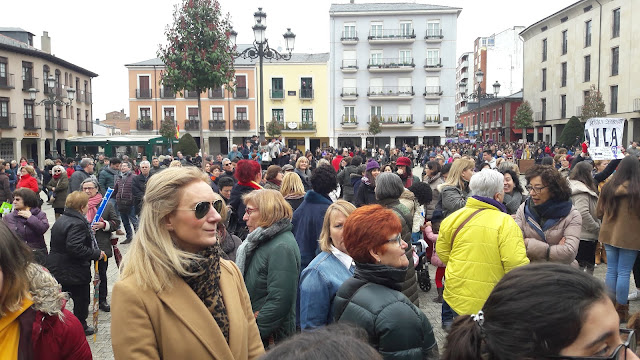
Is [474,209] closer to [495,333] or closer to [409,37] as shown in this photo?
[495,333]

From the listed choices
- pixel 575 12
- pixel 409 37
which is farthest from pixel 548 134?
pixel 409 37

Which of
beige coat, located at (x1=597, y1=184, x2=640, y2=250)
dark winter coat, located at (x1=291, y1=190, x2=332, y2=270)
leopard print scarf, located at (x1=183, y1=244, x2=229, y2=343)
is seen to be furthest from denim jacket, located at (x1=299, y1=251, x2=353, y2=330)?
beige coat, located at (x1=597, y1=184, x2=640, y2=250)

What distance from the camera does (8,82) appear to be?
34844 mm

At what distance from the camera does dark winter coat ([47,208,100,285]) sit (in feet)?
16.5

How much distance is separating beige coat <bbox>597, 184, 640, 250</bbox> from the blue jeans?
0.13 m

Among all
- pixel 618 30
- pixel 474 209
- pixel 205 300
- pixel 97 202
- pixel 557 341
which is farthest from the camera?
pixel 618 30

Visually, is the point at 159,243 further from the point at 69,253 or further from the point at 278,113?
the point at 278,113

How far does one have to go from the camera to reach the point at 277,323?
3.23 m

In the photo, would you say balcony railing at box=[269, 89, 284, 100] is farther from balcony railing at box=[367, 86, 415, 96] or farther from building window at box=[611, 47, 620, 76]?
building window at box=[611, 47, 620, 76]

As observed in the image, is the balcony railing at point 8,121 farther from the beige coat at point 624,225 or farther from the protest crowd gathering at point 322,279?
the beige coat at point 624,225

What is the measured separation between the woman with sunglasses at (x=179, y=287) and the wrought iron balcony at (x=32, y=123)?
3993 centimetres

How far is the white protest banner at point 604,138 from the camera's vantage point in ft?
23.9

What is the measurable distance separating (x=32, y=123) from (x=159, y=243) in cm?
4063

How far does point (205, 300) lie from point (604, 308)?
147 centimetres
